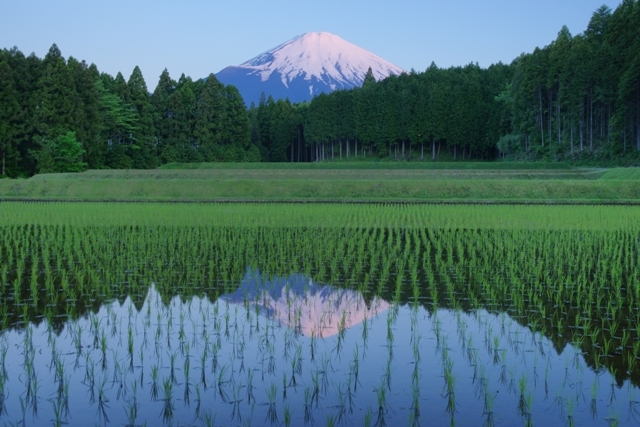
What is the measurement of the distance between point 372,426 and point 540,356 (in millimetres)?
2543

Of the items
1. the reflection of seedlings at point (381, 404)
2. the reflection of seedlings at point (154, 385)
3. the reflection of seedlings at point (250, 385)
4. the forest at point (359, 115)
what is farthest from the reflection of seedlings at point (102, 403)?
the forest at point (359, 115)

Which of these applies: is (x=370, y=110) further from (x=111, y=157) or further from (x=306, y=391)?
(x=306, y=391)

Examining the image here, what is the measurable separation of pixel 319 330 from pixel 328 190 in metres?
25.4

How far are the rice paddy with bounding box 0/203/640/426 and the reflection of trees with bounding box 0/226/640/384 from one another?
48 mm

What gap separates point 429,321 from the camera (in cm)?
879

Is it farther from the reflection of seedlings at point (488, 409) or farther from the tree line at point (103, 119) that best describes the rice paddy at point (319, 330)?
the tree line at point (103, 119)

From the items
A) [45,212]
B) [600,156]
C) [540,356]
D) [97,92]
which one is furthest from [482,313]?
[97,92]

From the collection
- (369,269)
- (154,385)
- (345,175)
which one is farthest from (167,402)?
(345,175)

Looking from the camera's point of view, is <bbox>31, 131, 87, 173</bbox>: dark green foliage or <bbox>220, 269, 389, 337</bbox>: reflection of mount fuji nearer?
<bbox>220, 269, 389, 337</bbox>: reflection of mount fuji

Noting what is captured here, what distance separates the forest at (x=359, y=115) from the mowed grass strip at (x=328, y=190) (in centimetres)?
1342

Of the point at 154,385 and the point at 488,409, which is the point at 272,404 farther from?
the point at 488,409

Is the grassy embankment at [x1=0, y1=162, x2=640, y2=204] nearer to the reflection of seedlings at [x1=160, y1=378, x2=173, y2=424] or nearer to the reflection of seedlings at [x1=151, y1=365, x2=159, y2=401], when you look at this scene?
the reflection of seedlings at [x1=151, y1=365, x2=159, y2=401]

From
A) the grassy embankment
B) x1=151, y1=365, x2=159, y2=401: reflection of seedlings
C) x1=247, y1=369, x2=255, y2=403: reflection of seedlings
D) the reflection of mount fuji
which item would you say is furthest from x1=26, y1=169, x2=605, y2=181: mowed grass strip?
x1=151, y1=365, x2=159, y2=401: reflection of seedlings

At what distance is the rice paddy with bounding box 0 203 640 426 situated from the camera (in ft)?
19.3
